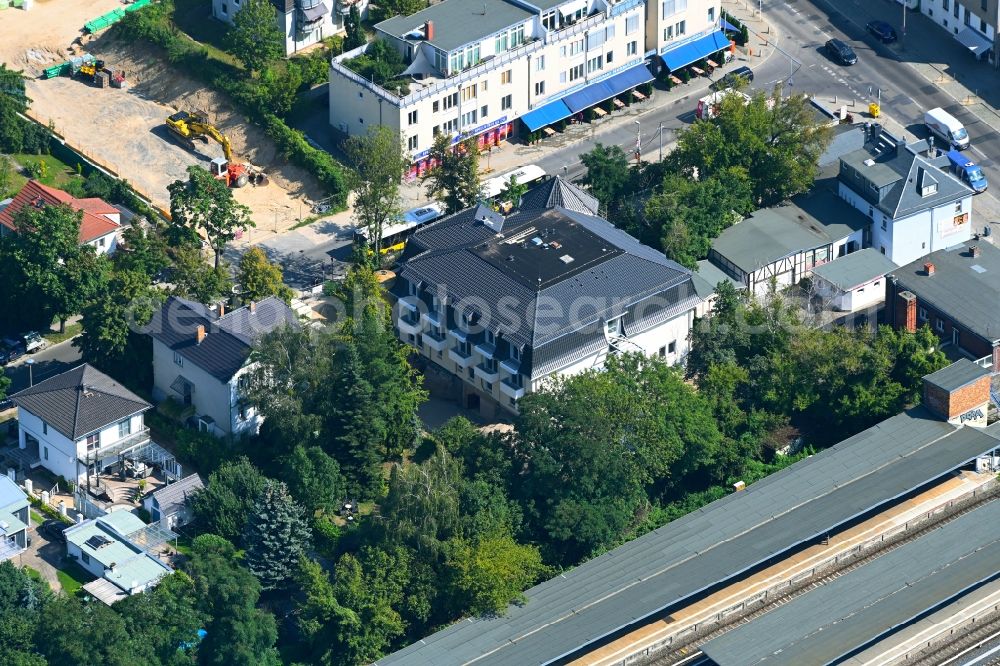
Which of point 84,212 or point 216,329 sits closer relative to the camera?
point 216,329

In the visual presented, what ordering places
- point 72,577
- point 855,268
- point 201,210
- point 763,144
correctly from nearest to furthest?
point 72,577
point 201,210
point 855,268
point 763,144

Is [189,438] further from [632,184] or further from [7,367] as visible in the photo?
[632,184]

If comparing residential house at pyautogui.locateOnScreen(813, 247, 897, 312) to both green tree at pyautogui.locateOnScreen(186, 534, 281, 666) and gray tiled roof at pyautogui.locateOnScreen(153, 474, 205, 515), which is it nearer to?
gray tiled roof at pyautogui.locateOnScreen(153, 474, 205, 515)

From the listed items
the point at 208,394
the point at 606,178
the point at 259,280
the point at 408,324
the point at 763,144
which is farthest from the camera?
the point at 606,178

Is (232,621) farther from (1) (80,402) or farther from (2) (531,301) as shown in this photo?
(2) (531,301)

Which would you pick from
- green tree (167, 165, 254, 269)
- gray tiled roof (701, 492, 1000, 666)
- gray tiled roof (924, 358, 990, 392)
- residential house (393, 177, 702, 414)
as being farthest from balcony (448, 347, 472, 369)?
gray tiled roof (924, 358, 990, 392)

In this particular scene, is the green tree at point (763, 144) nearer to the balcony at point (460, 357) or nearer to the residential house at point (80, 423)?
the balcony at point (460, 357)

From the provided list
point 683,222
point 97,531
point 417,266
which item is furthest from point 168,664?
point 683,222

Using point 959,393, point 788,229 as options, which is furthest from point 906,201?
point 959,393
